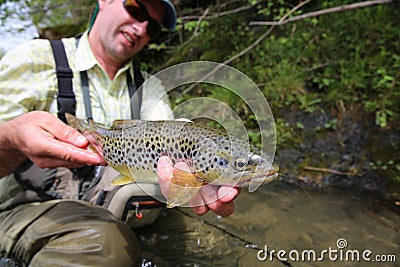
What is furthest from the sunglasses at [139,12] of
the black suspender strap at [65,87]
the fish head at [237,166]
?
the fish head at [237,166]

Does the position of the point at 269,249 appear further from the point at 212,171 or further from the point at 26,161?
the point at 26,161

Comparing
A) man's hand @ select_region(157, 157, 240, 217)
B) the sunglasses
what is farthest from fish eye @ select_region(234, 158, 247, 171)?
the sunglasses

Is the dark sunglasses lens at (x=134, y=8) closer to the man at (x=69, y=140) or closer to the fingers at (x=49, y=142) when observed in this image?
the man at (x=69, y=140)

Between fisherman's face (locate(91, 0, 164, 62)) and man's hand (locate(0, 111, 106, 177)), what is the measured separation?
3.09 ft

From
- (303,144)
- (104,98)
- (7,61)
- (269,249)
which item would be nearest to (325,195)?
(303,144)

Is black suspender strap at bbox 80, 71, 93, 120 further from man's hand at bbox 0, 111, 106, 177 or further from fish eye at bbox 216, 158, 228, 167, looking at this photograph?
fish eye at bbox 216, 158, 228, 167

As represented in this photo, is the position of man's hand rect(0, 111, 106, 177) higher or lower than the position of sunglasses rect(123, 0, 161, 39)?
lower

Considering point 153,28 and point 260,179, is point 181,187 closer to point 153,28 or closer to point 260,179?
point 260,179

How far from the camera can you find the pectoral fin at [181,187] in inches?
67.0

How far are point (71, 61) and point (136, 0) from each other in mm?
631

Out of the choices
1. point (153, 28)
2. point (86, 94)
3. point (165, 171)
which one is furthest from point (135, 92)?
point (165, 171)

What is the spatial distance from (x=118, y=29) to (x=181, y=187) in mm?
1484

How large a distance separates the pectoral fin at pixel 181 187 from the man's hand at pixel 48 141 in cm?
47

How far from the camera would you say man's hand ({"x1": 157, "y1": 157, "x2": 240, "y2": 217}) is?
1741 millimetres
